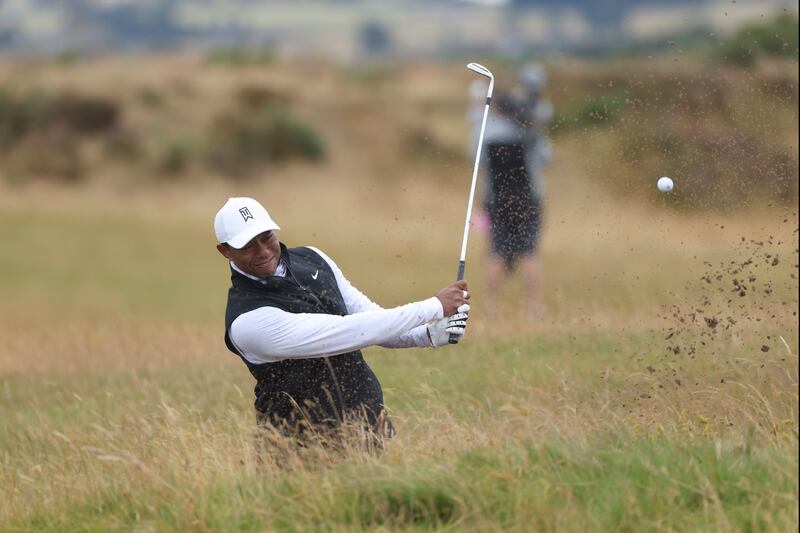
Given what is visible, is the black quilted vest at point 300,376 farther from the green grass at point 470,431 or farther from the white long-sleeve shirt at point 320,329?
the green grass at point 470,431

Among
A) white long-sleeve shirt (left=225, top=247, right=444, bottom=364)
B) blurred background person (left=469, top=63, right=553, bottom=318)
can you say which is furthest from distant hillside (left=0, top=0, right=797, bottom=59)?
white long-sleeve shirt (left=225, top=247, right=444, bottom=364)

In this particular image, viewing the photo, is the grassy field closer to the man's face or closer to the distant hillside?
the man's face

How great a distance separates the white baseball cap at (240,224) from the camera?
7578 millimetres

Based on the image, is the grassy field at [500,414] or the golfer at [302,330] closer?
the grassy field at [500,414]

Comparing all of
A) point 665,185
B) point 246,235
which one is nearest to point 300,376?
point 246,235

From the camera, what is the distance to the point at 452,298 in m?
7.51

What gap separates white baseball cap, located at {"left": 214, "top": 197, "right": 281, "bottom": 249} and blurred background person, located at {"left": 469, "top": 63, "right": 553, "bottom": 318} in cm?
676

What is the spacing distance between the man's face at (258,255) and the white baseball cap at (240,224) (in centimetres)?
5

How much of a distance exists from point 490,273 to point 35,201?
26.6 meters

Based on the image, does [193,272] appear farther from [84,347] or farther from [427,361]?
[427,361]

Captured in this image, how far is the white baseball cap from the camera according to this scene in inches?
298

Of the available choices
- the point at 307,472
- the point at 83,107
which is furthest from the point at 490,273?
the point at 83,107

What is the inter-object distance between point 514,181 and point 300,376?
7961 mm

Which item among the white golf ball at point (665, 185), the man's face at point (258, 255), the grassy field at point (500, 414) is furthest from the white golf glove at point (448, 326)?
the white golf ball at point (665, 185)
